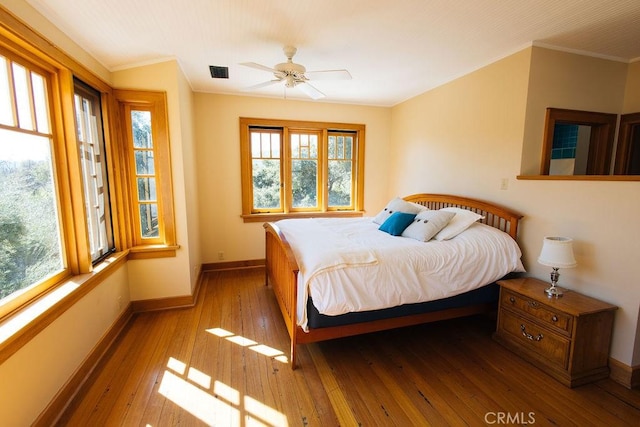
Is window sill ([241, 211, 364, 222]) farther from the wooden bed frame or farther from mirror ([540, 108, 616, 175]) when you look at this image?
mirror ([540, 108, 616, 175])

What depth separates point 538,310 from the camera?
2.22 m

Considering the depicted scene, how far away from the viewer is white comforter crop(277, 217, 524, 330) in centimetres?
207

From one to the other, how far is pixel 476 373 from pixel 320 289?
1.36m

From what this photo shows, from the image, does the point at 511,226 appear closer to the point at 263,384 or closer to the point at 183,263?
the point at 263,384

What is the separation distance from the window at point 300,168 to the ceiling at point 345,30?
1.32m

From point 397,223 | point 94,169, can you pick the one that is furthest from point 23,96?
point 397,223

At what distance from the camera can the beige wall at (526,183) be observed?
206cm

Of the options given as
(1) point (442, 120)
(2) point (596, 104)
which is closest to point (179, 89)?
(1) point (442, 120)

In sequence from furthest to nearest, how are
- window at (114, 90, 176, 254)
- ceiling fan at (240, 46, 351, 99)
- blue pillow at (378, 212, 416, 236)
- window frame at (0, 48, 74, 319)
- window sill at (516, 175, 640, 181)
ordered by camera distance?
1. blue pillow at (378, 212, 416, 236)
2. window at (114, 90, 176, 254)
3. ceiling fan at (240, 46, 351, 99)
4. window sill at (516, 175, 640, 181)
5. window frame at (0, 48, 74, 319)

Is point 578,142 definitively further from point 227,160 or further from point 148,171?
point 148,171

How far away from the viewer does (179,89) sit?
117 inches

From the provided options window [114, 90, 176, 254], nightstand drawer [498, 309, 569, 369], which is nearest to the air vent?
window [114, 90, 176, 254]

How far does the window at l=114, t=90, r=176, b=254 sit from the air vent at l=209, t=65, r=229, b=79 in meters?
0.67

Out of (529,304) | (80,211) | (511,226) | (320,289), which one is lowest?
(529,304)
